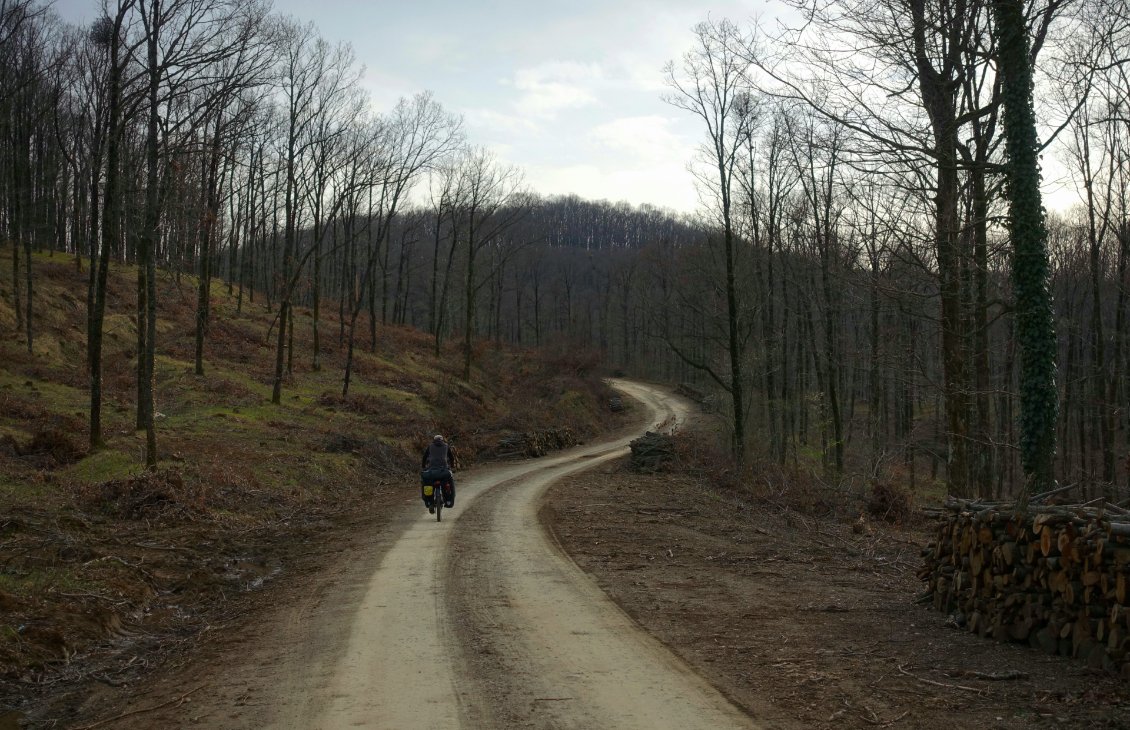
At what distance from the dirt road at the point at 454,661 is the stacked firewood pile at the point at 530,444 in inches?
730

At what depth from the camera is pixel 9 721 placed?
5820 millimetres

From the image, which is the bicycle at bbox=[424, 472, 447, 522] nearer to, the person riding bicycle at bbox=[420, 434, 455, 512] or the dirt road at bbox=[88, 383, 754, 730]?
the person riding bicycle at bbox=[420, 434, 455, 512]

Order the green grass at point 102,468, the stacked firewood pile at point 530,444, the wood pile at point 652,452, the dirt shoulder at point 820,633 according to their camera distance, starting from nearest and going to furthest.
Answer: the dirt shoulder at point 820,633
the green grass at point 102,468
the wood pile at point 652,452
the stacked firewood pile at point 530,444

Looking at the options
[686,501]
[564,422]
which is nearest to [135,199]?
[686,501]

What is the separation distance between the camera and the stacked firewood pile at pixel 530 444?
101 feet

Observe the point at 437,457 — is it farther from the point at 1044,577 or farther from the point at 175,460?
the point at 1044,577

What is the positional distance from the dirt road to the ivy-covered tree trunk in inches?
225

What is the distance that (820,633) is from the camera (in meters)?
7.91

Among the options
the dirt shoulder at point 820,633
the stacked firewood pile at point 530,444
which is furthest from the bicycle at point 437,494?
the stacked firewood pile at point 530,444

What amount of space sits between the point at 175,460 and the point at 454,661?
42.8 feet

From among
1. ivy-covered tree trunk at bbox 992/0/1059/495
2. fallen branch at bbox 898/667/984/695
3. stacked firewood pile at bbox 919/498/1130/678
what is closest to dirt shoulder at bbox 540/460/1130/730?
fallen branch at bbox 898/667/984/695

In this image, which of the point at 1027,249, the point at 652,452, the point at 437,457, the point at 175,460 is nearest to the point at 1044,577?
the point at 1027,249

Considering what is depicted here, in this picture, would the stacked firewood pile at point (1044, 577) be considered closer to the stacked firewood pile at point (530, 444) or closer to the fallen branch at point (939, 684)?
the fallen branch at point (939, 684)

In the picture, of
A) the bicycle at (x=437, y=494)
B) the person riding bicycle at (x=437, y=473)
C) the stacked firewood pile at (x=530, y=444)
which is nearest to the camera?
the bicycle at (x=437, y=494)
